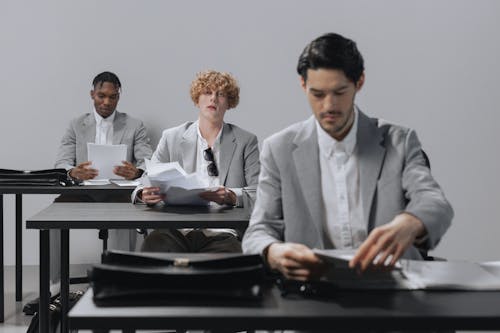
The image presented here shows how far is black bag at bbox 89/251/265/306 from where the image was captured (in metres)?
1.70

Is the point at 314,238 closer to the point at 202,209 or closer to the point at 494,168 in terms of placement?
the point at 202,209

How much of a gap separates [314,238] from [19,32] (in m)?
4.40

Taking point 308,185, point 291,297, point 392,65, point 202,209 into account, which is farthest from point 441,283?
point 392,65

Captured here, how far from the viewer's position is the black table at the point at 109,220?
10.2ft

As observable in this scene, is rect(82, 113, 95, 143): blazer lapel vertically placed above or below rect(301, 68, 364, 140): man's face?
below

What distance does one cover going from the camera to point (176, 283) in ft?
5.68

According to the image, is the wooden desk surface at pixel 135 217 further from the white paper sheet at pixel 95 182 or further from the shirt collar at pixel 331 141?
the white paper sheet at pixel 95 182

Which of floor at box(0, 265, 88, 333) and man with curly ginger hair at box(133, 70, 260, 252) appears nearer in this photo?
man with curly ginger hair at box(133, 70, 260, 252)

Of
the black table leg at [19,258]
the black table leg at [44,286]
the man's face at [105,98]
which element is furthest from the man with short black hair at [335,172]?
the man's face at [105,98]

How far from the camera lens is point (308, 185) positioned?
2.23 metres

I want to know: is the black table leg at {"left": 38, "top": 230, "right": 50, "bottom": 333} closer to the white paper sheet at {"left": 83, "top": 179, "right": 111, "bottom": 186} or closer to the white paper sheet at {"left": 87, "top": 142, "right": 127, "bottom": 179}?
the white paper sheet at {"left": 83, "top": 179, "right": 111, "bottom": 186}

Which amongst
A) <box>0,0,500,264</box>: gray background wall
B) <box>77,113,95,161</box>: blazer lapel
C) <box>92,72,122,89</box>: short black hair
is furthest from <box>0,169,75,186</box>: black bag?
<box>0,0,500,264</box>: gray background wall

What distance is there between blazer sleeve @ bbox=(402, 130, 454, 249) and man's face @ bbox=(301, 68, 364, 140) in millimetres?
234

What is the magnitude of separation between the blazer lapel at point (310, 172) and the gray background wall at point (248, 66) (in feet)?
12.5
